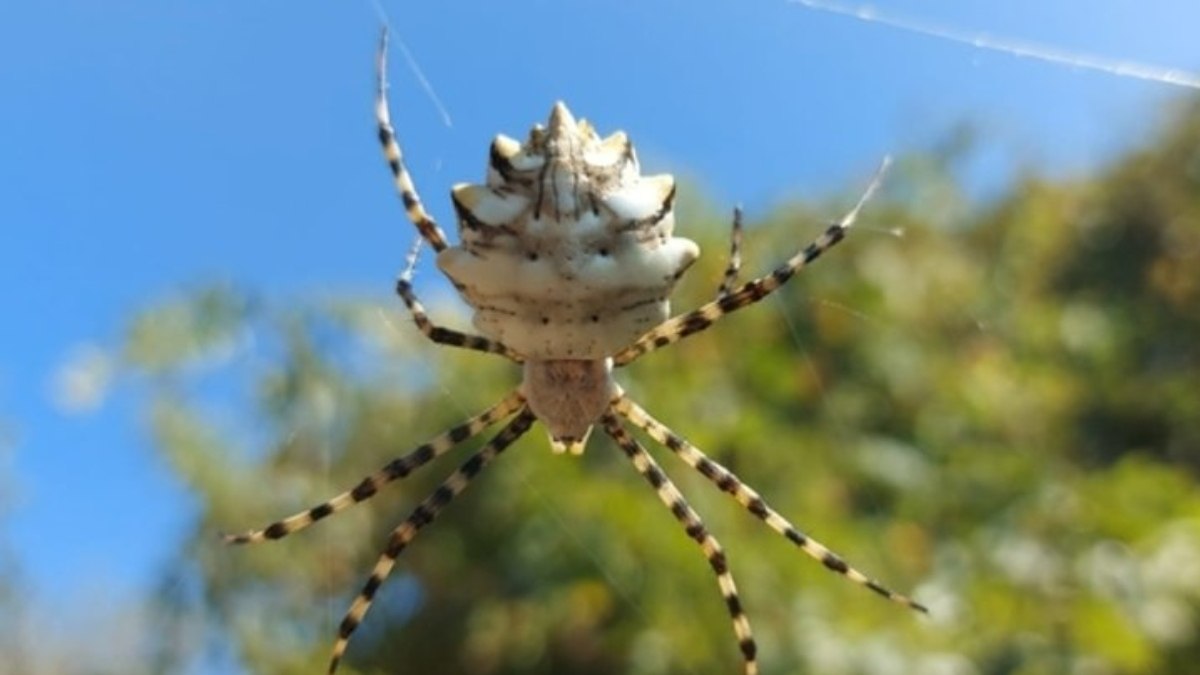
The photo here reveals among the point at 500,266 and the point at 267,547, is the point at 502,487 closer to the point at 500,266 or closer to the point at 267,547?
the point at 267,547

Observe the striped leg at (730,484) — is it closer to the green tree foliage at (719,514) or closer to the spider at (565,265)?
the spider at (565,265)

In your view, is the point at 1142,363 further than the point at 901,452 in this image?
Yes

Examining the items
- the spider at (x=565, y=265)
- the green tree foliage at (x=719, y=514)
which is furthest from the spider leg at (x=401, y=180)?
the green tree foliage at (x=719, y=514)

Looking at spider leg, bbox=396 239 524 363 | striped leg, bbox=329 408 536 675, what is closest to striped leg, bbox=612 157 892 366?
spider leg, bbox=396 239 524 363

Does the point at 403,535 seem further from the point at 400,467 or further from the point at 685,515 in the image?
the point at 685,515

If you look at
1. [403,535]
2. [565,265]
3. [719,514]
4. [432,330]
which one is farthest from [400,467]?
[719,514]

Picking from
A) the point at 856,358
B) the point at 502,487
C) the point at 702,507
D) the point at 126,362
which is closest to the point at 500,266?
the point at 702,507
